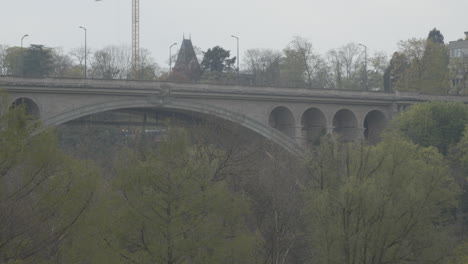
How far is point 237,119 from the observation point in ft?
150

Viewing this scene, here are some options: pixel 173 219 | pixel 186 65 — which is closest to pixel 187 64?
pixel 186 65

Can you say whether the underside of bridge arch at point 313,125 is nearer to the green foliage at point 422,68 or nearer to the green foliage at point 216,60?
the green foliage at point 422,68

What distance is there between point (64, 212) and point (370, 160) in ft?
55.7

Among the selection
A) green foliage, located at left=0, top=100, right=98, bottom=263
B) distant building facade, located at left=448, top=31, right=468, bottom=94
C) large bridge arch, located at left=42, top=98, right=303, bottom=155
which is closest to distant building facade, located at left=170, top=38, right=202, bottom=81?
large bridge arch, located at left=42, top=98, right=303, bottom=155

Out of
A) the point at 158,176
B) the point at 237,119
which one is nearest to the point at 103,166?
the point at 237,119

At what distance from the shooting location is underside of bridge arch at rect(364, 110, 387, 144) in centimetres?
5543

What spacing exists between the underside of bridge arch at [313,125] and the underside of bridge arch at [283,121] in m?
2.02

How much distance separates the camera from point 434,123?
50969 millimetres

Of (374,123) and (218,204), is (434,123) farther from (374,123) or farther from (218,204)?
(218,204)

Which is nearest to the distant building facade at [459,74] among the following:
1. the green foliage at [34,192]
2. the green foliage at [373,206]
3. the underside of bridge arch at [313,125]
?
the underside of bridge arch at [313,125]

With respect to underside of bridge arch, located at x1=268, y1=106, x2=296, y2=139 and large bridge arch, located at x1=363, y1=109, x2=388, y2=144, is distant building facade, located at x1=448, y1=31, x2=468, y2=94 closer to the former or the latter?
large bridge arch, located at x1=363, y1=109, x2=388, y2=144

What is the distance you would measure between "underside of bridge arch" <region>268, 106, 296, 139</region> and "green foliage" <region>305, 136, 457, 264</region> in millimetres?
16225

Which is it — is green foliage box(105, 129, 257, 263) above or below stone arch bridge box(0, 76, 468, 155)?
below

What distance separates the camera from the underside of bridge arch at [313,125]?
5193 centimetres
